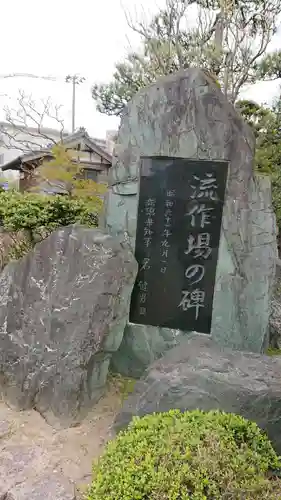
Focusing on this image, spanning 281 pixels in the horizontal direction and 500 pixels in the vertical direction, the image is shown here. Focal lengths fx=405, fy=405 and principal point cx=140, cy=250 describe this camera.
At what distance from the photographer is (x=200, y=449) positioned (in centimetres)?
201

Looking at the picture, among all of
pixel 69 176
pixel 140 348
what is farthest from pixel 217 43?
pixel 140 348

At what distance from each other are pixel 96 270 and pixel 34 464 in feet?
5.03

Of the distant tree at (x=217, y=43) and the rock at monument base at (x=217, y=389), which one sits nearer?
the rock at monument base at (x=217, y=389)

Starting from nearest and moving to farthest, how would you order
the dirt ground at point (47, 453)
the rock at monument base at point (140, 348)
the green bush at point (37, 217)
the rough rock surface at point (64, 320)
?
1. the dirt ground at point (47, 453)
2. the rough rock surface at point (64, 320)
3. the rock at monument base at point (140, 348)
4. the green bush at point (37, 217)

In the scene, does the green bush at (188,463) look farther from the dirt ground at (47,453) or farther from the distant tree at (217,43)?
the distant tree at (217,43)

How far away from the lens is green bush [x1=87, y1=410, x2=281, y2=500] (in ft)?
6.22

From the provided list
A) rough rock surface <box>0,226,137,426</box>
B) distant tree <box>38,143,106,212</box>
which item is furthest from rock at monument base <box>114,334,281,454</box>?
distant tree <box>38,143,106,212</box>

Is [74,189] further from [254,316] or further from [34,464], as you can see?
[34,464]

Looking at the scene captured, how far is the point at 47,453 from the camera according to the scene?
9.63 ft

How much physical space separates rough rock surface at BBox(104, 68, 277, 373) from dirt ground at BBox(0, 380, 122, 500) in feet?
3.34

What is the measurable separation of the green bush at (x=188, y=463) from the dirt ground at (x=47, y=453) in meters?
0.63

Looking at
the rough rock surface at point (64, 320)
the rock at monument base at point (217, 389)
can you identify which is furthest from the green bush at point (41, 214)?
the rock at monument base at point (217, 389)

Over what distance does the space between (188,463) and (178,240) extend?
234 cm

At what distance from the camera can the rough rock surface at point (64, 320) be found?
3.37m
